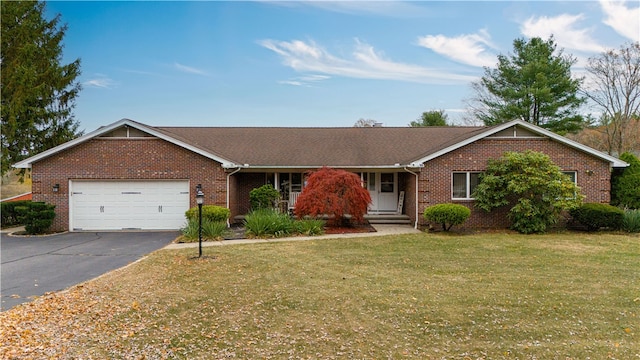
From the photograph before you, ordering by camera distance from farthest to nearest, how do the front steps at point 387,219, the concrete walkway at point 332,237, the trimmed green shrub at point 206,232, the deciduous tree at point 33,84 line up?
1. the deciduous tree at point 33,84
2. the front steps at point 387,219
3. the trimmed green shrub at point 206,232
4. the concrete walkway at point 332,237

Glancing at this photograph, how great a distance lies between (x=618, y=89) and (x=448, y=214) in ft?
75.4

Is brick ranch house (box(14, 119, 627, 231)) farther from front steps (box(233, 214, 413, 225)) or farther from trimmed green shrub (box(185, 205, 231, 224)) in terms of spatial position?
trimmed green shrub (box(185, 205, 231, 224))

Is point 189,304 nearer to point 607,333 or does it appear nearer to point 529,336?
point 529,336

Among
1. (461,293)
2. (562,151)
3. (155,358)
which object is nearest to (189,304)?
(155,358)

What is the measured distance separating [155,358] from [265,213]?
9.72 metres

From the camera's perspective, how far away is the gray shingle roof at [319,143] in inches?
674

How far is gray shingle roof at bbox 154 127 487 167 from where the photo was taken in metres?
17.1

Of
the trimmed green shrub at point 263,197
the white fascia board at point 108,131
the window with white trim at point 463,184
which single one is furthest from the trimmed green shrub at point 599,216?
the white fascia board at point 108,131

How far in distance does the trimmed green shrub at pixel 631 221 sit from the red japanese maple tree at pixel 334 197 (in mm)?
9147

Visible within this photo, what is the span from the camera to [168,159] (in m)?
15.1

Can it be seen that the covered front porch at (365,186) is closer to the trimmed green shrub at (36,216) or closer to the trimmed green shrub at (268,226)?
the trimmed green shrub at (268,226)

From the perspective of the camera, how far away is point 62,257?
1023cm

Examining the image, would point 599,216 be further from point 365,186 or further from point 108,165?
point 108,165

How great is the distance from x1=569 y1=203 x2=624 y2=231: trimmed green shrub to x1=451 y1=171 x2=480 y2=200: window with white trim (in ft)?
11.7
